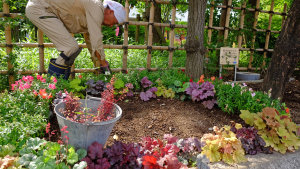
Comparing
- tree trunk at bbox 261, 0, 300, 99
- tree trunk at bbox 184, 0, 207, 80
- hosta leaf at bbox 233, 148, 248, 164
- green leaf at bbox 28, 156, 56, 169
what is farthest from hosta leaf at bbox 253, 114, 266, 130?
green leaf at bbox 28, 156, 56, 169

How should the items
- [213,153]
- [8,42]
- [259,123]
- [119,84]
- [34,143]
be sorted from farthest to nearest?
[8,42]
[119,84]
[259,123]
[213,153]
[34,143]

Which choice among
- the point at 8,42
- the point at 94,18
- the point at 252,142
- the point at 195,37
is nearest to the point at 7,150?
the point at 94,18

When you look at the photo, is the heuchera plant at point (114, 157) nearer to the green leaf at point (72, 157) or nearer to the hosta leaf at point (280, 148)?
the green leaf at point (72, 157)

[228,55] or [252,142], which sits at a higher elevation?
[228,55]

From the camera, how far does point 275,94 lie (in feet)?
10.4

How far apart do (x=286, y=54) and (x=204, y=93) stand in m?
1.15

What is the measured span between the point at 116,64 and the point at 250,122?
3.20m

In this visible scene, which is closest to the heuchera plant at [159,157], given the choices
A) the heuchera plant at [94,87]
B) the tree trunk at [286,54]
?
Result: the heuchera plant at [94,87]

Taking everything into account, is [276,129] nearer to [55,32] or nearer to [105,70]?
[105,70]

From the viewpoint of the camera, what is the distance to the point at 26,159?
146cm

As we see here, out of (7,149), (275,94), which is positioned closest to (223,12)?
(275,94)

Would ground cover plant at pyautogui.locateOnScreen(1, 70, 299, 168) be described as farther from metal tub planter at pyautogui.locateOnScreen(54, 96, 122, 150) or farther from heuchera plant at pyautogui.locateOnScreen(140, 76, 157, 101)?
heuchera plant at pyautogui.locateOnScreen(140, 76, 157, 101)

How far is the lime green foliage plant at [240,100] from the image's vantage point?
102 inches

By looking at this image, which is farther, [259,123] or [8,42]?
[8,42]
